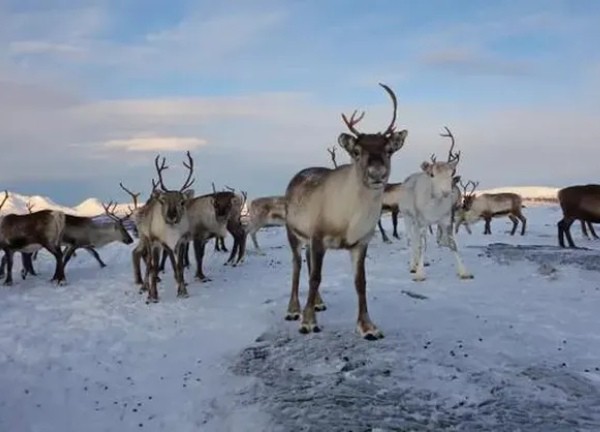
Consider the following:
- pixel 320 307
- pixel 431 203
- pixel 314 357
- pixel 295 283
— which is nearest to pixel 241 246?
pixel 431 203

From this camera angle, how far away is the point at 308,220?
28.9 ft

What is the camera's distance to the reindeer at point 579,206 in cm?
1842

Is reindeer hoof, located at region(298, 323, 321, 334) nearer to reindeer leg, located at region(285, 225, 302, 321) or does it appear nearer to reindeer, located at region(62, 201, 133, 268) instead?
reindeer leg, located at region(285, 225, 302, 321)

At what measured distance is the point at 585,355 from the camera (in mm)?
7672

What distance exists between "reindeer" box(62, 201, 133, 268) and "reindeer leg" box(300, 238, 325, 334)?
8.98 metres

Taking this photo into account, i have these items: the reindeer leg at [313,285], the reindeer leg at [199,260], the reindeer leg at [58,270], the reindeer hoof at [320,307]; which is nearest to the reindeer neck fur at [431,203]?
the reindeer hoof at [320,307]

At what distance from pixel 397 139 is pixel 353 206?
88 cm

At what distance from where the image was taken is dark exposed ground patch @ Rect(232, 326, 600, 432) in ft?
18.8

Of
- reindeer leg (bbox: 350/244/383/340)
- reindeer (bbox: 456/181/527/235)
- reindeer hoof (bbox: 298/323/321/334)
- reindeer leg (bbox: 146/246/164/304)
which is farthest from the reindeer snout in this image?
reindeer (bbox: 456/181/527/235)

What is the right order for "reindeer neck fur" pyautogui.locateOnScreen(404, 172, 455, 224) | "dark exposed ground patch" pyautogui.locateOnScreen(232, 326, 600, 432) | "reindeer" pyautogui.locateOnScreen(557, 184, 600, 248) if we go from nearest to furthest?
"dark exposed ground patch" pyautogui.locateOnScreen(232, 326, 600, 432) → "reindeer neck fur" pyautogui.locateOnScreen(404, 172, 455, 224) → "reindeer" pyautogui.locateOnScreen(557, 184, 600, 248)

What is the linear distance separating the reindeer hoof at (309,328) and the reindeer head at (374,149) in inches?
71.7

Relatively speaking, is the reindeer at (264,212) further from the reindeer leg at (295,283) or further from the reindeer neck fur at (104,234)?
the reindeer leg at (295,283)

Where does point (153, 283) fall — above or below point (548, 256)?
above

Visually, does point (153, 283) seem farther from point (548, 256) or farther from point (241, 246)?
point (548, 256)
